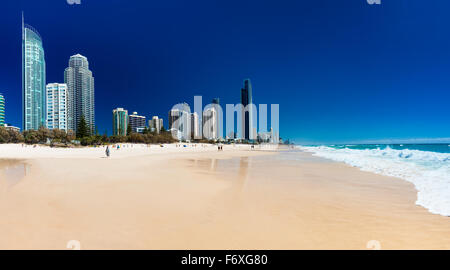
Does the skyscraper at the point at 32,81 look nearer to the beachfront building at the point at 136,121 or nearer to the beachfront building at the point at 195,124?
the beachfront building at the point at 136,121

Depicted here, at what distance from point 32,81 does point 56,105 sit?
23259mm

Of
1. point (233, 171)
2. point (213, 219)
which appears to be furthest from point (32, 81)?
point (213, 219)

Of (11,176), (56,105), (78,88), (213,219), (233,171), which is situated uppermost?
(78,88)

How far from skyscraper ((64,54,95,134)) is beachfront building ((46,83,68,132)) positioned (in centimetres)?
580

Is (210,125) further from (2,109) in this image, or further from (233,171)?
(233,171)

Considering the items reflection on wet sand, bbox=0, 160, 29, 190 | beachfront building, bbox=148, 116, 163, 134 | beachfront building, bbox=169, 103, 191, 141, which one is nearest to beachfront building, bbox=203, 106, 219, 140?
beachfront building, bbox=169, 103, 191, 141

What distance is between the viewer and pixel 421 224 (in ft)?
13.2

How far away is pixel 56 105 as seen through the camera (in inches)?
4532

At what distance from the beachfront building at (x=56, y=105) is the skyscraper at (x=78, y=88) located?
5.80m
